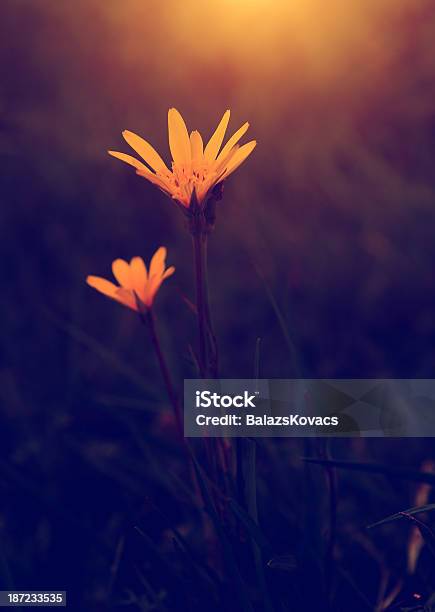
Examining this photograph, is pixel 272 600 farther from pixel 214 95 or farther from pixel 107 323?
pixel 214 95

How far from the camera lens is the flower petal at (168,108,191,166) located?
827 mm

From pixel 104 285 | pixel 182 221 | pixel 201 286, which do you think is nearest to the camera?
pixel 201 286

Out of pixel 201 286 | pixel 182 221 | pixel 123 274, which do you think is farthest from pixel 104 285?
pixel 182 221

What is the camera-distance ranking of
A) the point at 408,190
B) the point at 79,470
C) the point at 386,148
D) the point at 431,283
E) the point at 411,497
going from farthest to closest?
the point at 386,148, the point at 408,190, the point at 431,283, the point at 79,470, the point at 411,497

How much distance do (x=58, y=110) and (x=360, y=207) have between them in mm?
821

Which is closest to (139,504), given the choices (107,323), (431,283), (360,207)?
(107,323)

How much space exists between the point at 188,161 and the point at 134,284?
161mm

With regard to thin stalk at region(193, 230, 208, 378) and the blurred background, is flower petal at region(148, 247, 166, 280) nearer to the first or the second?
thin stalk at region(193, 230, 208, 378)

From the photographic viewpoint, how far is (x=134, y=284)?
88cm

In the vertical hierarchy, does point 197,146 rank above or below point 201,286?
above

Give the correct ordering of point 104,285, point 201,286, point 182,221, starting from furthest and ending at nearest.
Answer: point 182,221 → point 104,285 → point 201,286

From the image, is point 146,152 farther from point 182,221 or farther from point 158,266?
point 182,221

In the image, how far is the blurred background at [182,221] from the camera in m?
1.28

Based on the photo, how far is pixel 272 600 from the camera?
0.81 metres
